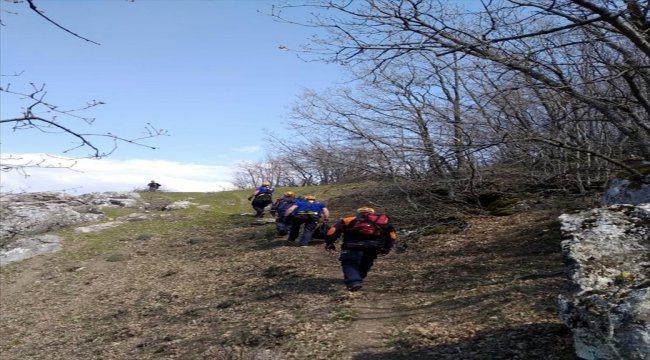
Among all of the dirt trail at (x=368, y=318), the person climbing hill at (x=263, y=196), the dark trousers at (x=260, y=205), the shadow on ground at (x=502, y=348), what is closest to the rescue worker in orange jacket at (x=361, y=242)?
the dirt trail at (x=368, y=318)

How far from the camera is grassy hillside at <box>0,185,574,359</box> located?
6590mm

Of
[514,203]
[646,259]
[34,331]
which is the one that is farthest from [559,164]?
[34,331]

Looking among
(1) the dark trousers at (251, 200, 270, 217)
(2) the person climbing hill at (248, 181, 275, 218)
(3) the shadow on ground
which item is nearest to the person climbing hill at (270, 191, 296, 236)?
(2) the person climbing hill at (248, 181, 275, 218)

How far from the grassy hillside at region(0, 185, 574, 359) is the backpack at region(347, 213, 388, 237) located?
1.00m

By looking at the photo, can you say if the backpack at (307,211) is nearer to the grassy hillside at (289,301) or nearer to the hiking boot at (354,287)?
the grassy hillside at (289,301)

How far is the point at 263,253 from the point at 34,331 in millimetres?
5557

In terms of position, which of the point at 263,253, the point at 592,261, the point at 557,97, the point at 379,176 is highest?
the point at 557,97

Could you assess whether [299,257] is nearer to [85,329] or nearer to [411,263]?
[411,263]

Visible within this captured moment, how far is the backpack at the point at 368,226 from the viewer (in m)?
9.44

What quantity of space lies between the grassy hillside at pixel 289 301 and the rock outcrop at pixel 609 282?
34.8 inches

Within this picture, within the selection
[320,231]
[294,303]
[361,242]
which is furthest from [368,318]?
[320,231]

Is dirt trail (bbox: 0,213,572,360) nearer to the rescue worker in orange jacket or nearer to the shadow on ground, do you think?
the shadow on ground

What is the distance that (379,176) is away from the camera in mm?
14719

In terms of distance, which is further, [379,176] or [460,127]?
[379,176]
